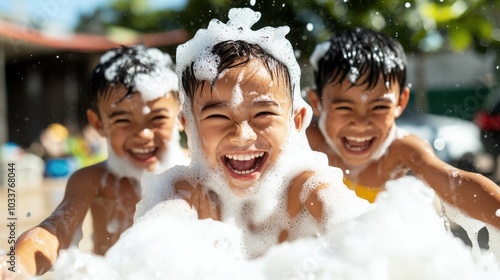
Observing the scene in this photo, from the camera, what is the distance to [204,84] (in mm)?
1993

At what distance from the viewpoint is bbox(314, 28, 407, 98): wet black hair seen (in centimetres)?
263

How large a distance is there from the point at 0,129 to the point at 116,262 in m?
7.63

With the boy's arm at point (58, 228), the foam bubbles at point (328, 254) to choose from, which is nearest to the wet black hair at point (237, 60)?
the foam bubbles at point (328, 254)

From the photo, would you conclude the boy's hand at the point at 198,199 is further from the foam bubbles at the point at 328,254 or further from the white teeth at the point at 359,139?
the white teeth at the point at 359,139

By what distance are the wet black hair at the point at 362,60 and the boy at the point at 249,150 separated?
54 cm

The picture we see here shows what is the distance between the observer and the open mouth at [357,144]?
8.66 ft

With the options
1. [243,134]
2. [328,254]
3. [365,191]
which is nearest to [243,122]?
[243,134]

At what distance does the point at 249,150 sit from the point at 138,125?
78 centimetres

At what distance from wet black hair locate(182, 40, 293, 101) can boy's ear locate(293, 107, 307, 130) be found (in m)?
0.09

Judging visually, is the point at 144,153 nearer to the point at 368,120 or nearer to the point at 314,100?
the point at 314,100

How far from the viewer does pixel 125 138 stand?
262cm

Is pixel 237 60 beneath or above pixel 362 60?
above

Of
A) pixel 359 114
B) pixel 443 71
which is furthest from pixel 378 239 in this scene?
pixel 443 71

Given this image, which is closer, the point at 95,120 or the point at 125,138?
the point at 125,138
